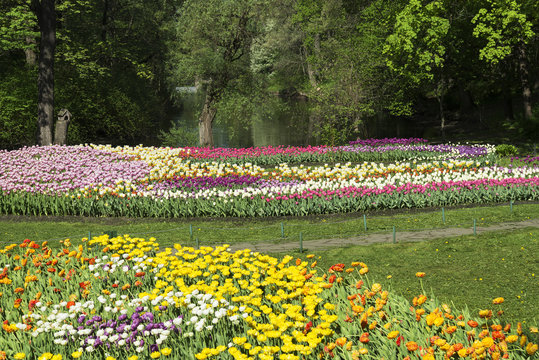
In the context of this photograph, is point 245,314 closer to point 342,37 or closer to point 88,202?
point 88,202

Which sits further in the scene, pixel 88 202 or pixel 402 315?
pixel 88 202

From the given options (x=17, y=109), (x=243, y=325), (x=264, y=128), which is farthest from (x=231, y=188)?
(x=264, y=128)

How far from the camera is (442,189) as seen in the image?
49.7ft

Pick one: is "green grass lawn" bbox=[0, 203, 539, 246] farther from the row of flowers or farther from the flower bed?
the row of flowers

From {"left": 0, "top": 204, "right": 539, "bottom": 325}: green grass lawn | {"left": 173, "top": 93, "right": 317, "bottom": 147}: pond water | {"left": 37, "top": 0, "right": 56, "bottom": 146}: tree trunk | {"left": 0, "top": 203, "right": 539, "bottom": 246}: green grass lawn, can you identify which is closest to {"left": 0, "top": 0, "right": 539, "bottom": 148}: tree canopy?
{"left": 37, "top": 0, "right": 56, "bottom": 146}: tree trunk

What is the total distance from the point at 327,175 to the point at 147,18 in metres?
28.2

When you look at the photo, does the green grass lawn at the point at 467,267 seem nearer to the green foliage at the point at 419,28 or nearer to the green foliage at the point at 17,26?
the green foliage at the point at 419,28

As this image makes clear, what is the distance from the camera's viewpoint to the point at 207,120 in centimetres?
2862

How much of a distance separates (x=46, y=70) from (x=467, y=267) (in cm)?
2159

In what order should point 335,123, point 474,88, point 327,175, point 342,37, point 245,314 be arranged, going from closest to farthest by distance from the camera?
point 245,314
point 327,175
point 335,123
point 474,88
point 342,37

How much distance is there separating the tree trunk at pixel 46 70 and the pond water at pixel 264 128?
837cm

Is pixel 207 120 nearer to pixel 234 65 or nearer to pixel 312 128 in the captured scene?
pixel 234 65

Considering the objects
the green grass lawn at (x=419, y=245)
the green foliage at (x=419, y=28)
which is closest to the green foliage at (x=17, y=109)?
the green grass lawn at (x=419, y=245)

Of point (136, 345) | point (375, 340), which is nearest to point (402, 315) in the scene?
point (375, 340)
